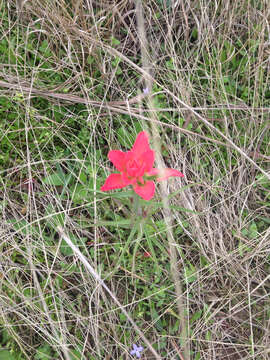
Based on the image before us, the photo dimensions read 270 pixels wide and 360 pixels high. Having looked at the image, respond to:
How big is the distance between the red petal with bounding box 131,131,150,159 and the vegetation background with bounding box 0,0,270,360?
28cm

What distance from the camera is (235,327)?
6.15 ft

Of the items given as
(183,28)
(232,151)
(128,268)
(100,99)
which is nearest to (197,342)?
(128,268)

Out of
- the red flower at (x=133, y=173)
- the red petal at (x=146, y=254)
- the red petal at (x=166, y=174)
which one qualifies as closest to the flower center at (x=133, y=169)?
the red flower at (x=133, y=173)

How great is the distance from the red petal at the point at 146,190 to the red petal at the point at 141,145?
12cm

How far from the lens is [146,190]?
139cm

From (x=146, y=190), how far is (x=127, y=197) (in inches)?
13.2

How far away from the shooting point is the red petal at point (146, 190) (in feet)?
4.50

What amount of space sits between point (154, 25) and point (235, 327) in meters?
1.80

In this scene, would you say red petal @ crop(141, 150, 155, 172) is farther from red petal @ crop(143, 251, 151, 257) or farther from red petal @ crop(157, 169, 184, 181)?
red petal @ crop(143, 251, 151, 257)

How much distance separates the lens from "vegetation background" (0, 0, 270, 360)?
5.99ft

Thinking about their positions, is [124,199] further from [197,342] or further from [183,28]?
[183,28]

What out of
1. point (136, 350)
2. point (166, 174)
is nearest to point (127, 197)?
point (166, 174)

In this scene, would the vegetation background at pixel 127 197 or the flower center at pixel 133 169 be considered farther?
the vegetation background at pixel 127 197

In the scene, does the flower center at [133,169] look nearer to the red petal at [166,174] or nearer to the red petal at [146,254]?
the red petal at [166,174]
